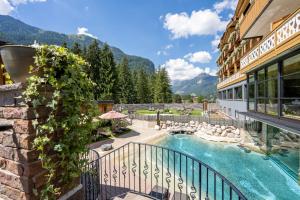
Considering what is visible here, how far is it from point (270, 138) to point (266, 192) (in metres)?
5.66

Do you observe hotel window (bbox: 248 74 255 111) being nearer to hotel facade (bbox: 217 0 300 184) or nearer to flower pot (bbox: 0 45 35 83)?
hotel facade (bbox: 217 0 300 184)

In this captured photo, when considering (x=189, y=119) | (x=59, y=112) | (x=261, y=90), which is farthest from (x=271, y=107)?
(x=189, y=119)

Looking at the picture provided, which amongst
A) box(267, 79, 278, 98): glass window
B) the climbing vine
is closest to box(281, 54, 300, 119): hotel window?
box(267, 79, 278, 98): glass window

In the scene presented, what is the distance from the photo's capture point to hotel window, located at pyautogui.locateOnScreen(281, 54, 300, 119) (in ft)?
31.2

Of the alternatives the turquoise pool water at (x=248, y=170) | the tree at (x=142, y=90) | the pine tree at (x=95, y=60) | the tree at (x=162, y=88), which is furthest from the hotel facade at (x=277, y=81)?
the tree at (x=142, y=90)

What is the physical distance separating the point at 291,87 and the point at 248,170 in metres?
5.36

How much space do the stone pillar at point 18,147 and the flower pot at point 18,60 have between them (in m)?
0.19

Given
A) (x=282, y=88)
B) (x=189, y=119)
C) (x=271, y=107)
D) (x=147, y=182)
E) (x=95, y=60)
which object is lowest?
(x=147, y=182)

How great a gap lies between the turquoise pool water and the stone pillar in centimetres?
917

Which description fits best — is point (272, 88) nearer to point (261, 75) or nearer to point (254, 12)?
point (261, 75)

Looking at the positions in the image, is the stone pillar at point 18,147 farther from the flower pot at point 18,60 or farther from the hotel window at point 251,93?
the hotel window at point 251,93

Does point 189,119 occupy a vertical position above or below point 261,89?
below

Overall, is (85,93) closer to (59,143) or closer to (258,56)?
(59,143)

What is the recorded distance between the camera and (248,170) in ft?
39.4
